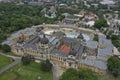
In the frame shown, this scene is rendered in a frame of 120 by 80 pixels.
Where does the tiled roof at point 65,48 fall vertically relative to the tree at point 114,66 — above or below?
above

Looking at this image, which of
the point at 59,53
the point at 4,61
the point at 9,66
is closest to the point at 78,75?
the point at 59,53

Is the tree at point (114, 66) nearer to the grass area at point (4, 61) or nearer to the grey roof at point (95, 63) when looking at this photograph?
the grey roof at point (95, 63)

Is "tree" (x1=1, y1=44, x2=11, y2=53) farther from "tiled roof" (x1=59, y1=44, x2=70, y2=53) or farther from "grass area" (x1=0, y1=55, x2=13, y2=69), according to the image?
"tiled roof" (x1=59, y1=44, x2=70, y2=53)

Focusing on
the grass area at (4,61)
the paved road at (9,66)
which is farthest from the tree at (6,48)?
the paved road at (9,66)

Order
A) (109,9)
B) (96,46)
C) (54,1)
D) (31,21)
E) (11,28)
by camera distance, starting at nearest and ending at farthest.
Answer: (96,46), (11,28), (31,21), (109,9), (54,1)

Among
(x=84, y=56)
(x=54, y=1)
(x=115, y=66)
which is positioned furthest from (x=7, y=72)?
(x=54, y=1)

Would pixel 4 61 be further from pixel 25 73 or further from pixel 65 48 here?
pixel 65 48

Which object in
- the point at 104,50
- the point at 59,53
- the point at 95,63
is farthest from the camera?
the point at 104,50

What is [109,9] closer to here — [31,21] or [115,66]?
[31,21]
